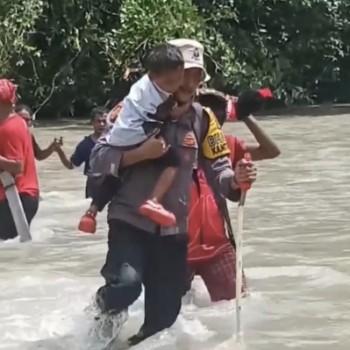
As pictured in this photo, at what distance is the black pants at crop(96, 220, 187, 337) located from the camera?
18.7 feet

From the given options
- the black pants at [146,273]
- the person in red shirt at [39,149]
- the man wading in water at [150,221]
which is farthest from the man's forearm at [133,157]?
the person in red shirt at [39,149]

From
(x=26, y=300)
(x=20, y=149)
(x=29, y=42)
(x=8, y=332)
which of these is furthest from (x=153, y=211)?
(x=29, y=42)

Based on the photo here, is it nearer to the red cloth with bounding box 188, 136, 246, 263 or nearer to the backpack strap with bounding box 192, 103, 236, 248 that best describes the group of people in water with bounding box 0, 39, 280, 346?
the backpack strap with bounding box 192, 103, 236, 248

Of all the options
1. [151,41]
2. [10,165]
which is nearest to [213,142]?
[10,165]

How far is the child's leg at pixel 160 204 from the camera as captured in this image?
554cm

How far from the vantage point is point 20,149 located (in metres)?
9.36

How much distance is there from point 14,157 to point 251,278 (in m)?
2.11

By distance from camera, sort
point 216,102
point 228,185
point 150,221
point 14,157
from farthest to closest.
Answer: point 14,157, point 216,102, point 228,185, point 150,221

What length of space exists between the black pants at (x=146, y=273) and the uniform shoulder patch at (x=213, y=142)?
20.2 inches

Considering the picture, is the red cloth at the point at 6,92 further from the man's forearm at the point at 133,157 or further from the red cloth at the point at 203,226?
the man's forearm at the point at 133,157

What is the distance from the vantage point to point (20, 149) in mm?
9359

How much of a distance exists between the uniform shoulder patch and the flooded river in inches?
36.5

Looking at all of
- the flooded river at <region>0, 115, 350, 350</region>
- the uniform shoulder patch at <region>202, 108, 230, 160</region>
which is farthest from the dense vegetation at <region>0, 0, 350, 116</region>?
the uniform shoulder patch at <region>202, 108, 230, 160</region>

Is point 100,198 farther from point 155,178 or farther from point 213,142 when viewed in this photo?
point 213,142
